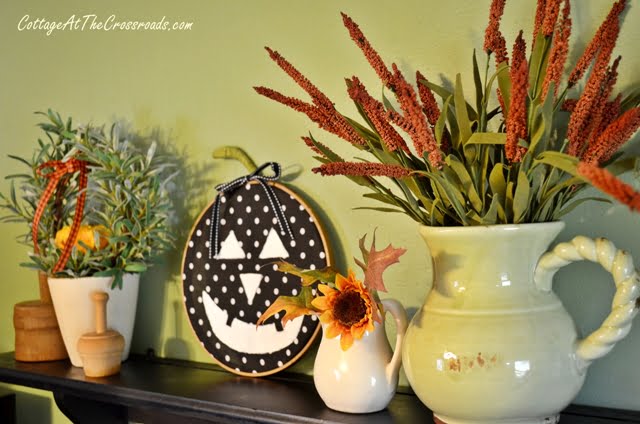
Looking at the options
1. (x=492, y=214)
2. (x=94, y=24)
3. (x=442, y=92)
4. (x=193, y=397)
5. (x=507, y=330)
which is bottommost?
(x=193, y=397)

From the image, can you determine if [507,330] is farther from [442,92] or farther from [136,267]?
[136,267]

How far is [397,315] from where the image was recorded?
74 centimetres

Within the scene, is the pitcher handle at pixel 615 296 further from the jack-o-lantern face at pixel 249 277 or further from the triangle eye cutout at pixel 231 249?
the triangle eye cutout at pixel 231 249

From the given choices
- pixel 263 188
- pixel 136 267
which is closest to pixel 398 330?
pixel 263 188

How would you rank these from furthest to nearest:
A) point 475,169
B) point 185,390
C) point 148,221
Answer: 1. point 148,221
2. point 185,390
3. point 475,169

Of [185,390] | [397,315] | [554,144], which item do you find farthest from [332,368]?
[554,144]

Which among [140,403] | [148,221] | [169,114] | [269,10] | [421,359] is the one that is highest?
[269,10]

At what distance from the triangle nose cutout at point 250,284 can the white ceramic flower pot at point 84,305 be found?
19 centimetres

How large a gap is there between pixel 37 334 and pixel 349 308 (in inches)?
22.8

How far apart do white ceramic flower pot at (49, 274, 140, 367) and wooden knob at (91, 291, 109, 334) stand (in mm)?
Answer: 36

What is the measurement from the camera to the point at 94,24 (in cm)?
114

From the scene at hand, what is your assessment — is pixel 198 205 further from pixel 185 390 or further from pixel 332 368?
pixel 332 368

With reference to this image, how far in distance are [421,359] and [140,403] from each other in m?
0.40

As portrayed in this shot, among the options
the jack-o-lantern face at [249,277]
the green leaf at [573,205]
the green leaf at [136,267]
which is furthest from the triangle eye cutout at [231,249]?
the green leaf at [573,205]
